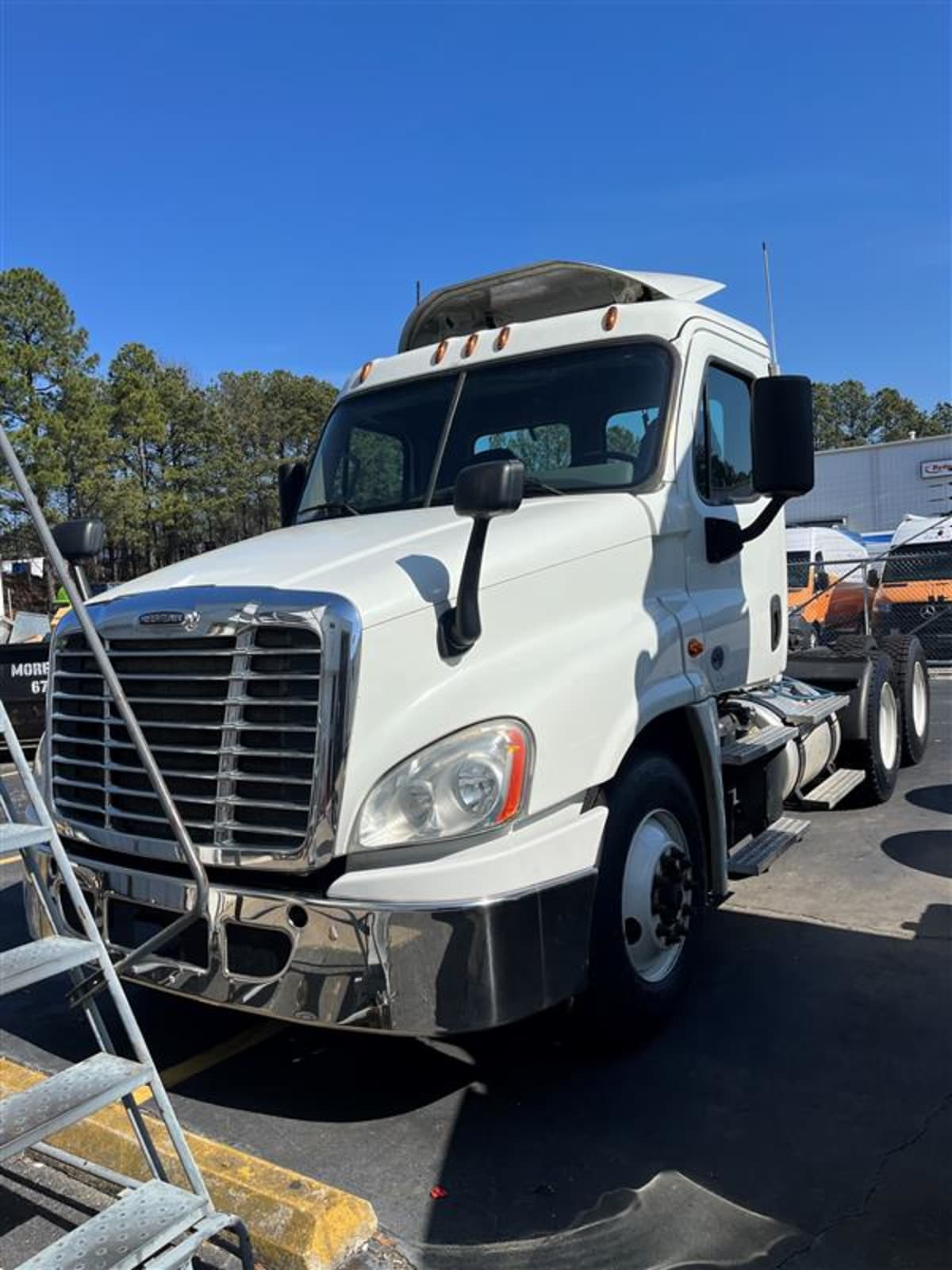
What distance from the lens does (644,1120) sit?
328 cm

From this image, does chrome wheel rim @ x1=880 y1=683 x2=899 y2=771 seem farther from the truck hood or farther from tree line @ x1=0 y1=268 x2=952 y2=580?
tree line @ x1=0 y1=268 x2=952 y2=580

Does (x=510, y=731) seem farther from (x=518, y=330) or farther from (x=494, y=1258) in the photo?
(x=518, y=330)

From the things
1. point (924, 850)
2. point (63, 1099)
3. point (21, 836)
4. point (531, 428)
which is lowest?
point (924, 850)

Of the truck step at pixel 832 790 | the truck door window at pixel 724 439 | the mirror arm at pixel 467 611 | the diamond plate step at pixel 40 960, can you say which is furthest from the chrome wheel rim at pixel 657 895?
the truck step at pixel 832 790

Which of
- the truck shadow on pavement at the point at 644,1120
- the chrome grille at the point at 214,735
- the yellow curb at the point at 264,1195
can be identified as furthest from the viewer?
the chrome grille at the point at 214,735

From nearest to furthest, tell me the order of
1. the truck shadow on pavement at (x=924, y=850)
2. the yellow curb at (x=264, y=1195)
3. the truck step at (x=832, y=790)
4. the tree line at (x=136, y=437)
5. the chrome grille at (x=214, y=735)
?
the yellow curb at (x=264, y=1195) < the chrome grille at (x=214, y=735) < the truck shadow on pavement at (x=924, y=850) < the truck step at (x=832, y=790) < the tree line at (x=136, y=437)

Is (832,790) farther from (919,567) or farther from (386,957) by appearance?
(919,567)

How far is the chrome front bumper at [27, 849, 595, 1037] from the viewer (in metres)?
2.86

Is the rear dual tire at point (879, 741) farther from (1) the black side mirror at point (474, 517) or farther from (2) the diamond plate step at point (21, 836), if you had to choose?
(2) the diamond plate step at point (21, 836)

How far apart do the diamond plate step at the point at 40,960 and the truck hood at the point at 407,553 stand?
114cm

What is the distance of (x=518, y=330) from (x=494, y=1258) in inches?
141

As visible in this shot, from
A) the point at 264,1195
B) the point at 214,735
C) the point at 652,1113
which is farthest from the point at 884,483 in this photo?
the point at 264,1195

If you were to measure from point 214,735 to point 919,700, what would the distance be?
22.9ft

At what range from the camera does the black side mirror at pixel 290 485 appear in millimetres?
5367
